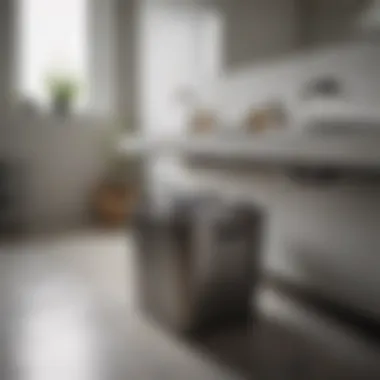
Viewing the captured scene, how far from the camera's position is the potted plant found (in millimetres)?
3693

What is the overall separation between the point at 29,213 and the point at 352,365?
249 cm

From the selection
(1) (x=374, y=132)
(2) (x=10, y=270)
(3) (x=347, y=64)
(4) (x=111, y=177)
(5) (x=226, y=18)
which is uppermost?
(5) (x=226, y=18)

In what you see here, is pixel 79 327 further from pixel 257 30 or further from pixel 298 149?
pixel 257 30

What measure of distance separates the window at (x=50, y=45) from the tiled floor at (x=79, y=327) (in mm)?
1251

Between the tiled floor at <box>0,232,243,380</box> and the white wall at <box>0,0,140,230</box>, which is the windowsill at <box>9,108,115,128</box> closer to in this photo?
the white wall at <box>0,0,140,230</box>

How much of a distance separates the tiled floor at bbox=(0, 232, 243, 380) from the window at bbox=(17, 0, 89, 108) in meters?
1.25

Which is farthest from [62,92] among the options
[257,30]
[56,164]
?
[257,30]

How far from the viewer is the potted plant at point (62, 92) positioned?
12.1 feet

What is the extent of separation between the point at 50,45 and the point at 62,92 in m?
0.37

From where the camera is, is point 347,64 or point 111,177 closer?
point 347,64

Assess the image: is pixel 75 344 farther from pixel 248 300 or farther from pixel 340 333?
pixel 340 333

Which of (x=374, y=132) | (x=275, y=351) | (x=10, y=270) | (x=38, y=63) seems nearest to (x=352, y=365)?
(x=275, y=351)

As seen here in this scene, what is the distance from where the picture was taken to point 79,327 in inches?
75.2

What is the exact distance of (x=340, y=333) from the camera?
1853 millimetres
